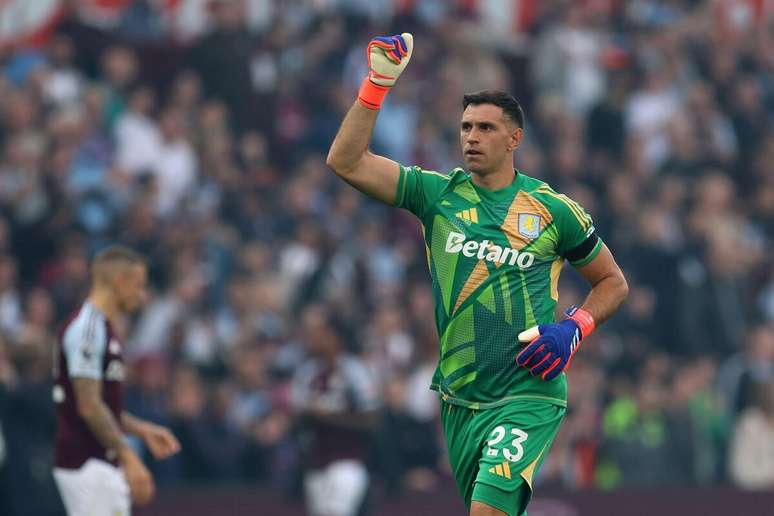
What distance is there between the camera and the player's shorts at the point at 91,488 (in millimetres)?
10258

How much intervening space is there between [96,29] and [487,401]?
31.8 ft

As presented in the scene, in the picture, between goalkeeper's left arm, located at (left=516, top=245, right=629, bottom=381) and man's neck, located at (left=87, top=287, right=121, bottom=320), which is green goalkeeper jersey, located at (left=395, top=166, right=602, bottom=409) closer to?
goalkeeper's left arm, located at (left=516, top=245, right=629, bottom=381)

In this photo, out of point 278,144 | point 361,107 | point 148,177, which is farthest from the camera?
point 278,144

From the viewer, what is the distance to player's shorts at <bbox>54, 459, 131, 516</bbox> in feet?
33.7

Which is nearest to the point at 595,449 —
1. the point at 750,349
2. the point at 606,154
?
the point at 750,349

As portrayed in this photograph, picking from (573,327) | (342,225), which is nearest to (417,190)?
(573,327)

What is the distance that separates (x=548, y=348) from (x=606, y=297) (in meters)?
0.76

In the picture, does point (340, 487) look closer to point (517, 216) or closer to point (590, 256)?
point (590, 256)

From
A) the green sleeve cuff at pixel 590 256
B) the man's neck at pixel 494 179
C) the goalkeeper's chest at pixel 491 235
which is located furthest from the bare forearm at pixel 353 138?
the green sleeve cuff at pixel 590 256

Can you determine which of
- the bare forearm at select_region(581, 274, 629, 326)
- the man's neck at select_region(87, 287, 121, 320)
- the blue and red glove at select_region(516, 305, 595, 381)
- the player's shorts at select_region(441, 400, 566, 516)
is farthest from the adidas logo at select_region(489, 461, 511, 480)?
the man's neck at select_region(87, 287, 121, 320)

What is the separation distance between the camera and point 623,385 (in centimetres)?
1681

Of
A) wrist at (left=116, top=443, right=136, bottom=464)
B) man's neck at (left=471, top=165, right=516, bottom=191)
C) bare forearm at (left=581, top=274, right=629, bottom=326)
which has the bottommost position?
wrist at (left=116, top=443, right=136, bottom=464)

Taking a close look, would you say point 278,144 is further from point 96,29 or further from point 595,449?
point 595,449

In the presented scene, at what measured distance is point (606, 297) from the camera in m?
8.98
